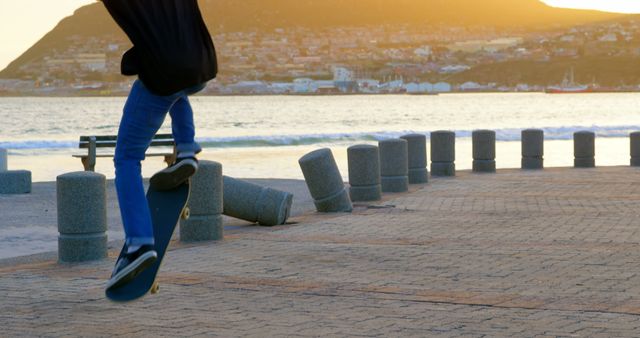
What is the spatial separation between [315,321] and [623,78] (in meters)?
172

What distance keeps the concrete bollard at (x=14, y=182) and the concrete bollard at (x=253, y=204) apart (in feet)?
23.1

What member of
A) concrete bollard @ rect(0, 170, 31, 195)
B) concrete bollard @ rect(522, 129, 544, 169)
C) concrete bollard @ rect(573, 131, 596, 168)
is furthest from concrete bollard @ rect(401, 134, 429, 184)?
concrete bollard @ rect(0, 170, 31, 195)

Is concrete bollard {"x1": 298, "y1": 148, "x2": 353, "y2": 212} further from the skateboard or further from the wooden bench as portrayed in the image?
the skateboard

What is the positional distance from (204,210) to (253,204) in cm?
184

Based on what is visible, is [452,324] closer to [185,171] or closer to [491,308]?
[491,308]

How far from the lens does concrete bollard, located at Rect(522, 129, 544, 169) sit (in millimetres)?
25297

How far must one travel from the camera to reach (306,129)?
77.8 metres

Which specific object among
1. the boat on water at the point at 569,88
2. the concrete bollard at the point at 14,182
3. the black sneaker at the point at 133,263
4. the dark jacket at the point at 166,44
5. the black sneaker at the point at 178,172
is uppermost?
the dark jacket at the point at 166,44

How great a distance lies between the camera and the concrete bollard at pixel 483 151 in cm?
2444

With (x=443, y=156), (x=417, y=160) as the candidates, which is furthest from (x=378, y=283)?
(x=443, y=156)

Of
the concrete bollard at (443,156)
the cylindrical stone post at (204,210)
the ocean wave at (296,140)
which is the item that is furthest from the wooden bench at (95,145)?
the ocean wave at (296,140)

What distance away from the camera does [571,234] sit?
41.6 feet

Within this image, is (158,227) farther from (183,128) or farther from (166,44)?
(166,44)

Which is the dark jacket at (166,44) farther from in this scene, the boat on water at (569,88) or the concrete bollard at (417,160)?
the boat on water at (569,88)
